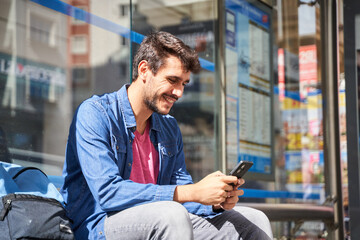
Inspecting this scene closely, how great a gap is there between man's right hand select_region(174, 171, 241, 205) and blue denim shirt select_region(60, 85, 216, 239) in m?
0.04

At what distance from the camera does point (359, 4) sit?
14.6 ft


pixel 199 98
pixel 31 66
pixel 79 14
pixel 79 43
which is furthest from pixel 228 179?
pixel 79 43

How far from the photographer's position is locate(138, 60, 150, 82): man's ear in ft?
8.02

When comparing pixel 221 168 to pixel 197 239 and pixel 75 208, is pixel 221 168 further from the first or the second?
pixel 75 208

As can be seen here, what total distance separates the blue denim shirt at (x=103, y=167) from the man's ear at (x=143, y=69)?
85 mm

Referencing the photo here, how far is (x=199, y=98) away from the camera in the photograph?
453cm

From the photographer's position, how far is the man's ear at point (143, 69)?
2.44m

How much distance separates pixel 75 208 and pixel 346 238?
297 centimetres

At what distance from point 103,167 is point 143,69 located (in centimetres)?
54

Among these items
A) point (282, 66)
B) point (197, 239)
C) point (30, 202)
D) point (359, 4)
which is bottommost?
point (197, 239)

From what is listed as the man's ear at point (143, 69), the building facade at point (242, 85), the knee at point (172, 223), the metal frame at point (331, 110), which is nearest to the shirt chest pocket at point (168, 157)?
the man's ear at point (143, 69)

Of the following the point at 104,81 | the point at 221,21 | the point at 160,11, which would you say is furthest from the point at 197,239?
the point at 160,11

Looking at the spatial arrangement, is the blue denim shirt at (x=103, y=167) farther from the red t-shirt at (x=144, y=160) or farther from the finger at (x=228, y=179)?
the finger at (x=228, y=179)

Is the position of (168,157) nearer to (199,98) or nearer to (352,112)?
(199,98)
